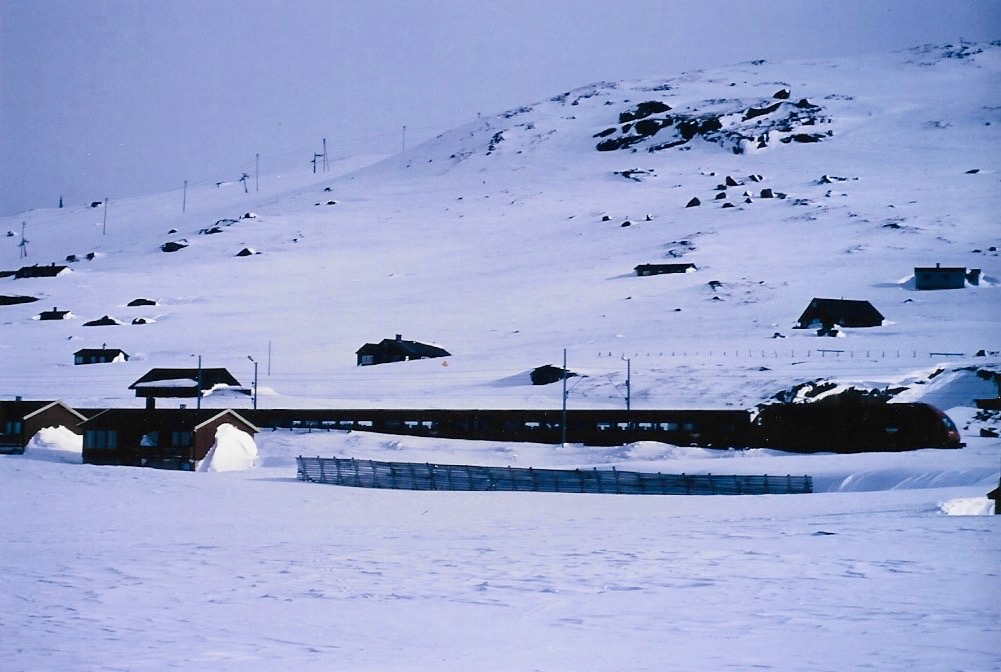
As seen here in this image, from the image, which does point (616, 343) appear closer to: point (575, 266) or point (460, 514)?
point (575, 266)

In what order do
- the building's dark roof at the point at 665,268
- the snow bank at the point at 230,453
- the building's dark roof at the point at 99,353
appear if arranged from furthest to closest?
1. the building's dark roof at the point at 665,268
2. the building's dark roof at the point at 99,353
3. the snow bank at the point at 230,453

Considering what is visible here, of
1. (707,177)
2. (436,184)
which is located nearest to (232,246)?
(436,184)

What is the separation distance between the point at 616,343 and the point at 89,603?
172 feet

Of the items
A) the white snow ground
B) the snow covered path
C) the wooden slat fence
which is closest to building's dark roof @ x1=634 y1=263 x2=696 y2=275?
the white snow ground

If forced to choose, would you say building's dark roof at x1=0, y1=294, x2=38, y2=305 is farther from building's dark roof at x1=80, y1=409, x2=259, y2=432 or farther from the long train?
building's dark roof at x1=80, y1=409, x2=259, y2=432

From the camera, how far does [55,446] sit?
3606cm

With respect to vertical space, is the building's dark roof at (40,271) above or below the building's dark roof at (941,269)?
above

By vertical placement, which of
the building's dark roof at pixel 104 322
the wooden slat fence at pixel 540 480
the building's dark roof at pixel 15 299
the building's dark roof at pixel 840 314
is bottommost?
the wooden slat fence at pixel 540 480

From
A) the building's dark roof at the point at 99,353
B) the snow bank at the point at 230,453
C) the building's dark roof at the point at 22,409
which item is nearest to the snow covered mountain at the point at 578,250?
the building's dark roof at the point at 99,353

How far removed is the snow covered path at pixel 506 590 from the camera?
855 cm

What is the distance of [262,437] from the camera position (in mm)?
38469

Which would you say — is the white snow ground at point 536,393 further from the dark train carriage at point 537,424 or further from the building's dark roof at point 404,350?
the dark train carriage at point 537,424

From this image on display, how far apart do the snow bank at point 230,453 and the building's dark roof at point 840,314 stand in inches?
1533

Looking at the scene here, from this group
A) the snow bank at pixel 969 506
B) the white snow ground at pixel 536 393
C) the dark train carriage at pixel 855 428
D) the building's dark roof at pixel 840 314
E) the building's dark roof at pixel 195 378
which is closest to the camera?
the white snow ground at pixel 536 393
